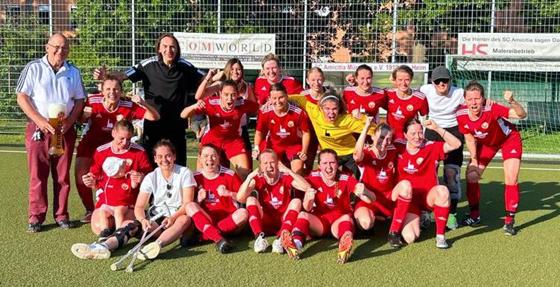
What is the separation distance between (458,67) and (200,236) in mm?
8106

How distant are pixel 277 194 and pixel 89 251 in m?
1.64

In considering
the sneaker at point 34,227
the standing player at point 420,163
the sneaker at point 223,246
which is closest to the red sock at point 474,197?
the standing player at point 420,163

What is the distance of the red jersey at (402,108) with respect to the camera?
227 inches

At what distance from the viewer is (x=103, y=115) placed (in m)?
5.51

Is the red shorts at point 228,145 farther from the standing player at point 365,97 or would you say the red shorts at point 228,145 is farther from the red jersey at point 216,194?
the standing player at point 365,97

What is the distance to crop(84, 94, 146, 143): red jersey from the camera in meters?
5.49

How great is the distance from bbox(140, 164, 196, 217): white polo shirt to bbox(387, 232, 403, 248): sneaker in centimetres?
176

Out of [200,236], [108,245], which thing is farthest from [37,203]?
[200,236]

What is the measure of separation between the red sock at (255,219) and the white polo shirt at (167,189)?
550 millimetres

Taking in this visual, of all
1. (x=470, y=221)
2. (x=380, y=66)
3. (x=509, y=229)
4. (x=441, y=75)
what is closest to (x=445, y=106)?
(x=441, y=75)

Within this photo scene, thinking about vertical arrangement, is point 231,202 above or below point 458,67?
below

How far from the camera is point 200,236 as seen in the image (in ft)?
16.0

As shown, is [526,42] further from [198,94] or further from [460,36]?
[198,94]

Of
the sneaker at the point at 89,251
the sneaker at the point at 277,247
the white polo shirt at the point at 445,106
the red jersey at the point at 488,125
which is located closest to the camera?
the sneaker at the point at 89,251
